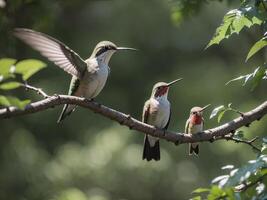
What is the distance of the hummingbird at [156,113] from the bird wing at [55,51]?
0.95 metres

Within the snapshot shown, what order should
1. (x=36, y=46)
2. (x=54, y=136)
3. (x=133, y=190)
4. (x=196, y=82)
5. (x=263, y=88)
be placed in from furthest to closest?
1. (x=196, y=82)
2. (x=54, y=136)
3. (x=263, y=88)
4. (x=133, y=190)
5. (x=36, y=46)

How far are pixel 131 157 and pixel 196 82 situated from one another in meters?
4.39

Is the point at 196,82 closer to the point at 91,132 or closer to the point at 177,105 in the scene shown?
the point at 177,105

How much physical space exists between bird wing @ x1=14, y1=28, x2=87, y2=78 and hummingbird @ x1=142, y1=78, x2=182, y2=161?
0.95m

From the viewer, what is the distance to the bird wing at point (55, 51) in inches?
162

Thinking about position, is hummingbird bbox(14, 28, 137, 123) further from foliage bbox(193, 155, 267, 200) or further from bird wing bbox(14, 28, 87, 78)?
foliage bbox(193, 155, 267, 200)

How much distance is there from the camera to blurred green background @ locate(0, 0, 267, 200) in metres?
8.77

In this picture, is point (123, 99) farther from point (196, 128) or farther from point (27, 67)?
point (27, 67)

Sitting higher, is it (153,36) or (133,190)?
(153,36)

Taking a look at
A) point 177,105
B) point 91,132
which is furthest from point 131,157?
point 177,105

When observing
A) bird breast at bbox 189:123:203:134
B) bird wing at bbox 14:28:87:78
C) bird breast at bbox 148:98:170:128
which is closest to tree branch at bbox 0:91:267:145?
bird wing at bbox 14:28:87:78

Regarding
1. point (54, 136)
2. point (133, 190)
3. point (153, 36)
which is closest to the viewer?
point (133, 190)

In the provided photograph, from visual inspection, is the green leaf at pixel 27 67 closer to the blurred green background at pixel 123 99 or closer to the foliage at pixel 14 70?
the foliage at pixel 14 70

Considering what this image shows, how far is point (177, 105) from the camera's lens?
13.3m
